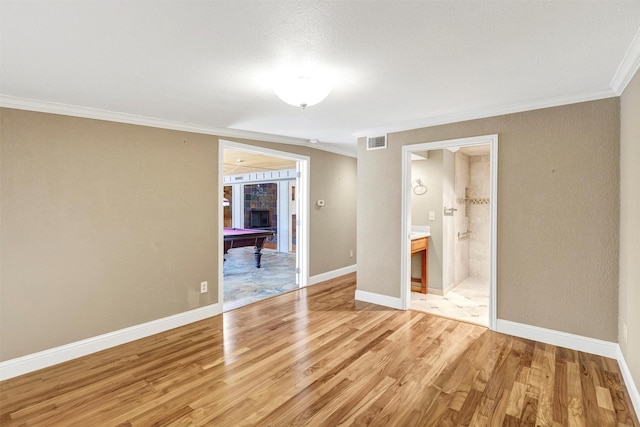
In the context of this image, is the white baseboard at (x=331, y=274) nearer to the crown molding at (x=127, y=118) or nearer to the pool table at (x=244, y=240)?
the pool table at (x=244, y=240)

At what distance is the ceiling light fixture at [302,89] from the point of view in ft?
7.29

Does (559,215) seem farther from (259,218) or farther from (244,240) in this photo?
(259,218)

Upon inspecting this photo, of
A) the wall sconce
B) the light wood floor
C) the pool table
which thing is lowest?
the light wood floor

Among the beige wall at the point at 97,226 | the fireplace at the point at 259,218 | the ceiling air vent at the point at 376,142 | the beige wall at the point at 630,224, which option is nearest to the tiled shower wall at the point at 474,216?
the ceiling air vent at the point at 376,142

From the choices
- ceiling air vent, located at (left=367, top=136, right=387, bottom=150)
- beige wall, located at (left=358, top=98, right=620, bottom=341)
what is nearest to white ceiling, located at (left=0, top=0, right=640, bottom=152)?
beige wall, located at (left=358, top=98, right=620, bottom=341)

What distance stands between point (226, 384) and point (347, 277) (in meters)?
3.51

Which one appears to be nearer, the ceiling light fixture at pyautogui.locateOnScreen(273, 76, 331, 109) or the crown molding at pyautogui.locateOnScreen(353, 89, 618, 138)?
the ceiling light fixture at pyautogui.locateOnScreen(273, 76, 331, 109)

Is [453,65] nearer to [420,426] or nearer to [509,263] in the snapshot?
[509,263]

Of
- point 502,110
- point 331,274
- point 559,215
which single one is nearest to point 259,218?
point 331,274

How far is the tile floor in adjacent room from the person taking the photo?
4.71 m

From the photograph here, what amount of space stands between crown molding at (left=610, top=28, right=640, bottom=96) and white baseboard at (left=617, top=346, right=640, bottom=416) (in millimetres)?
2113

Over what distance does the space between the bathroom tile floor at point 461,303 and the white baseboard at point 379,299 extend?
238 millimetres

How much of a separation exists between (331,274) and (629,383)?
12.9 ft

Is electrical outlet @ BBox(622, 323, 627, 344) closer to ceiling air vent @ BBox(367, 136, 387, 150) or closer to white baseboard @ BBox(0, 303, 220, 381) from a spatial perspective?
ceiling air vent @ BBox(367, 136, 387, 150)
